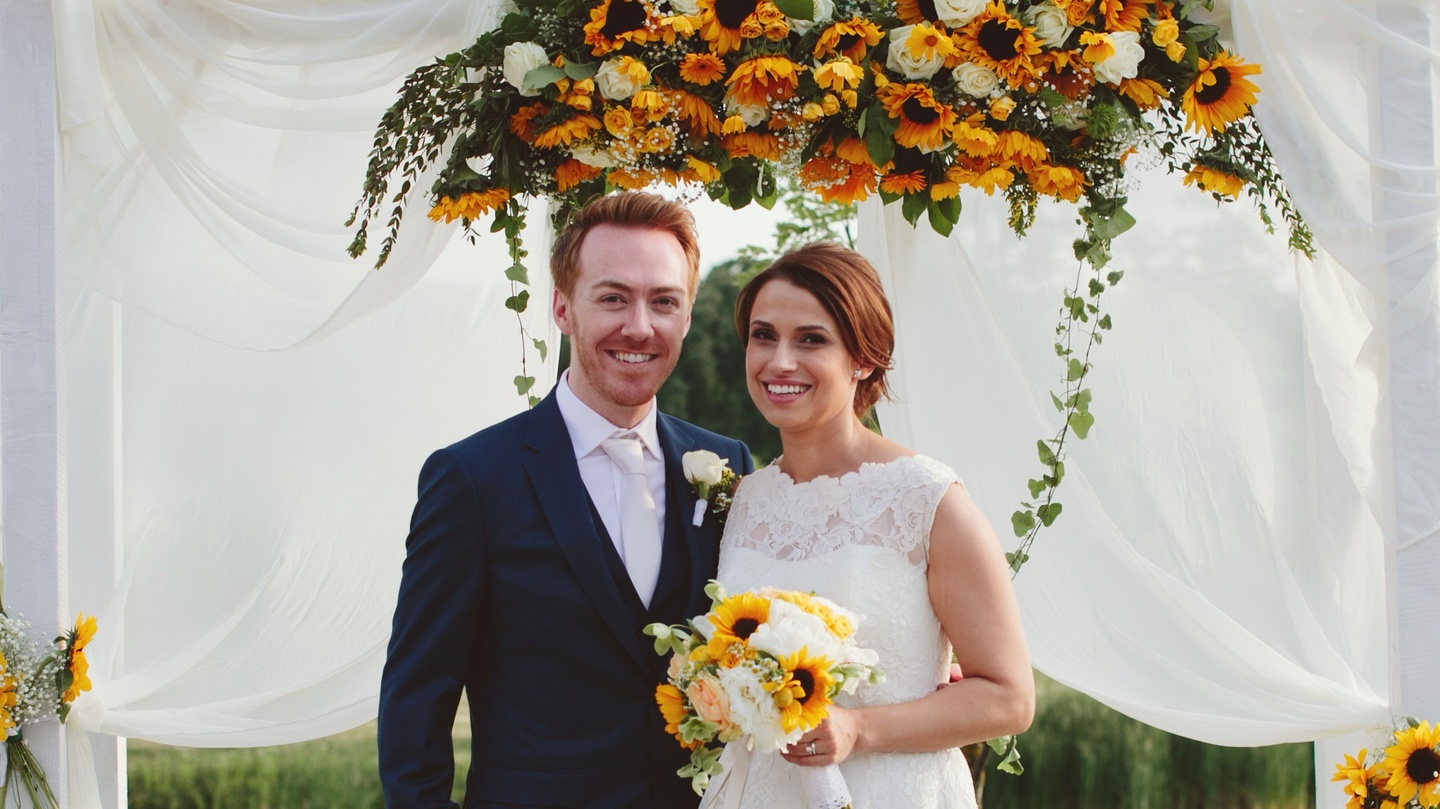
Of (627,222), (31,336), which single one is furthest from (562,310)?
(31,336)

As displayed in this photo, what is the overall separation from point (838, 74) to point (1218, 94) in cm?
89

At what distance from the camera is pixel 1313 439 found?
352 cm

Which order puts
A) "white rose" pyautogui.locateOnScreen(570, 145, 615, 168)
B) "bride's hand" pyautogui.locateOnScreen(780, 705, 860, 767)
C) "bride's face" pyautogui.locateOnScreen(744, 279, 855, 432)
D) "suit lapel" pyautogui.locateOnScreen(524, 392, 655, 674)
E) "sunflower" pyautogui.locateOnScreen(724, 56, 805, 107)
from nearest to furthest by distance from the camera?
"bride's hand" pyautogui.locateOnScreen(780, 705, 860, 767)
"suit lapel" pyautogui.locateOnScreen(524, 392, 655, 674)
"bride's face" pyautogui.locateOnScreen(744, 279, 855, 432)
"sunflower" pyautogui.locateOnScreen(724, 56, 805, 107)
"white rose" pyautogui.locateOnScreen(570, 145, 615, 168)

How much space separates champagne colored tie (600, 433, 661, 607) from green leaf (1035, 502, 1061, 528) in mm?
1238

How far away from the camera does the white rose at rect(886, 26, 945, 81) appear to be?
8.69ft

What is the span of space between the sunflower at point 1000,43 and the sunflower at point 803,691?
1405 mm

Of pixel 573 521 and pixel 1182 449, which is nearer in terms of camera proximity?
pixel 573 521

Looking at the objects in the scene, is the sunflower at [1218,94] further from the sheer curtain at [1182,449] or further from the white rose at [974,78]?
the sheer curtain at [1182,449]

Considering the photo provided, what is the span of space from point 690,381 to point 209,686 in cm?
775

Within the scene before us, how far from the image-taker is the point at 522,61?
8.89 ft

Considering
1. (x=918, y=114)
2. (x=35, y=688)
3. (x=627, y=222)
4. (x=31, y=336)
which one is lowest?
(x=35, y=688)

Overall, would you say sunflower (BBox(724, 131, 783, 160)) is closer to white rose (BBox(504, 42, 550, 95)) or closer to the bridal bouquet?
white rose (BBox(504, 42, 550, 95))

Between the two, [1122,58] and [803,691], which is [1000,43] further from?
[803,691]

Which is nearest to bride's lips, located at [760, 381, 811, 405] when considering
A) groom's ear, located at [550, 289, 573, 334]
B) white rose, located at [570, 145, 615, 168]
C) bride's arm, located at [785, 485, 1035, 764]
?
bride's arm, located at [785, 485, 1035, 764]
